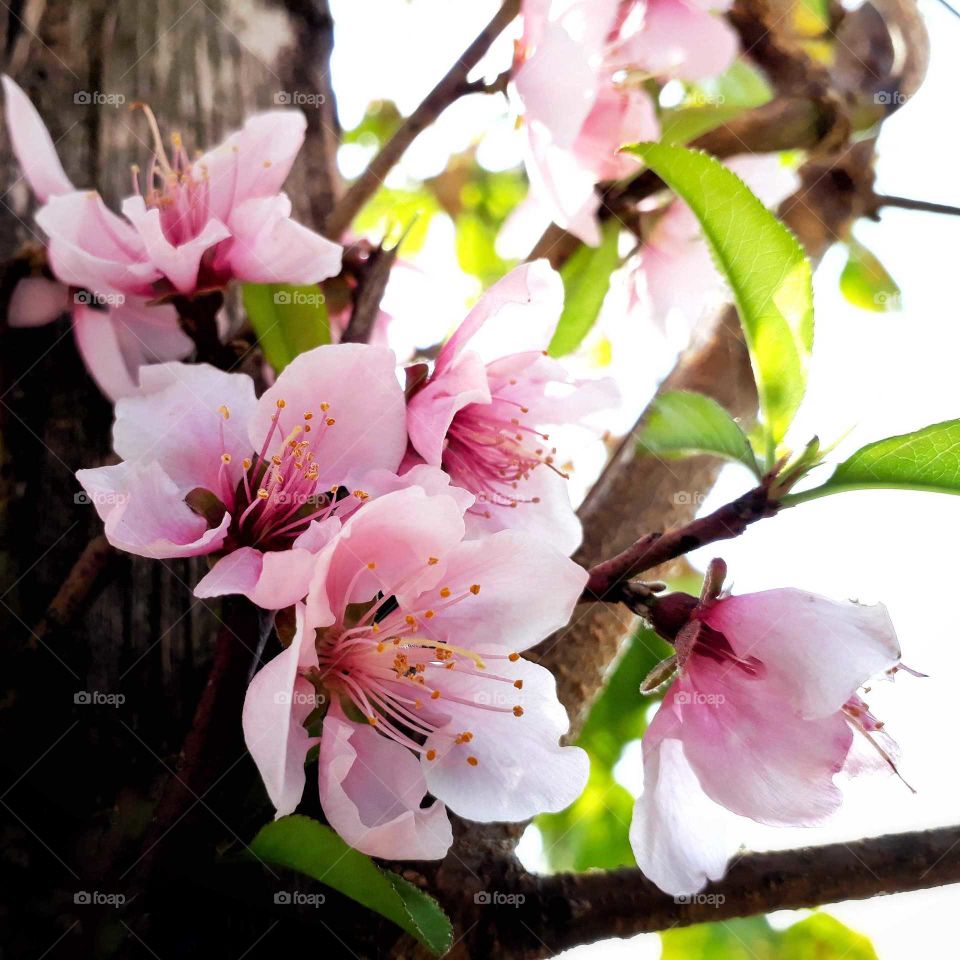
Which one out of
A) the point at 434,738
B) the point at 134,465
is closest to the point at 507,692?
the point at 434,738

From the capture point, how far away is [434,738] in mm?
668

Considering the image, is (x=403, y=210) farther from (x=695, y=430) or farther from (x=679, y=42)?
(x=695, y=430)

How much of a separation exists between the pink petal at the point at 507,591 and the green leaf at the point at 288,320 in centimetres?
27

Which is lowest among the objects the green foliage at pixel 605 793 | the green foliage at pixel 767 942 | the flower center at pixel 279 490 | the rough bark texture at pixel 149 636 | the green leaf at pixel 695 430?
the green foliage at pixel 767 942

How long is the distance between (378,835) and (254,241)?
0.49m

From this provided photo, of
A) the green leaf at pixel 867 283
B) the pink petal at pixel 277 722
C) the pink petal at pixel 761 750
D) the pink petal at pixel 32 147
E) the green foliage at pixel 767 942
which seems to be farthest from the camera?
the green leaf at pixel 867 283

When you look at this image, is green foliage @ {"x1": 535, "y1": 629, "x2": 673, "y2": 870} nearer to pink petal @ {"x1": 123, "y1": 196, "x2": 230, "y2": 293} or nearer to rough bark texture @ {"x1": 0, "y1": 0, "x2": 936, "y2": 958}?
rough bark texture @ {"x1": 0, "y1": 0, "x2": 936, "y2": 958}

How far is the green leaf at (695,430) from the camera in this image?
0.76 metres

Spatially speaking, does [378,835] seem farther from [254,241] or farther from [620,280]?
[620,280]

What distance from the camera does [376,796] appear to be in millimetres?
646

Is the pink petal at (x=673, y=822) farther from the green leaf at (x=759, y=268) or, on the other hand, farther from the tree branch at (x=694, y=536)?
the green leaf at (x=759, y=268)

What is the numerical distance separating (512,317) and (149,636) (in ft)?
1.40

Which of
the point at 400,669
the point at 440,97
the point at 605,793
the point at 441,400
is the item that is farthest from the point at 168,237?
the point at 605,793

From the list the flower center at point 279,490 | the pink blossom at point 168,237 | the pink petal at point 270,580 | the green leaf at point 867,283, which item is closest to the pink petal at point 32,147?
the pink blossom at point 168,237
